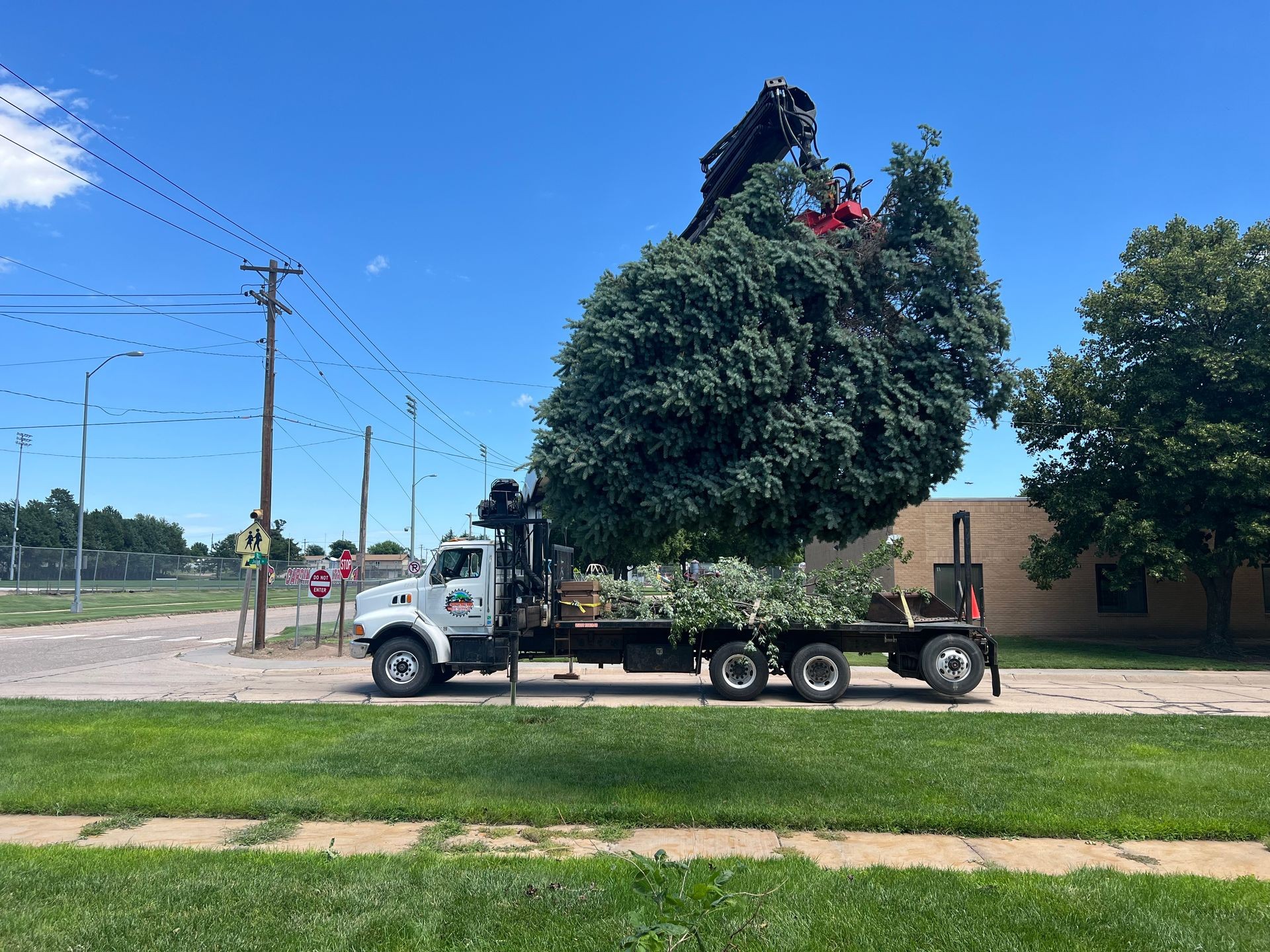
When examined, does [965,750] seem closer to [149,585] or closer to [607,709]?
[607,709]

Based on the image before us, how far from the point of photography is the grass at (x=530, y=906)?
429 centimetres

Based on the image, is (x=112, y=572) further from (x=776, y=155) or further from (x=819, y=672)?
(x=776, y=155)

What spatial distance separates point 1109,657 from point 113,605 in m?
44.8

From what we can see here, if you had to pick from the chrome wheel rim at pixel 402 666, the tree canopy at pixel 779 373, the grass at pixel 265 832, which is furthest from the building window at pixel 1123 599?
the grass at pixel 265 832

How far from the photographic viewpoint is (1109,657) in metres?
21.2

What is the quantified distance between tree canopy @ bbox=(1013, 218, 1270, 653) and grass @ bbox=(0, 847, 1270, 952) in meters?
17.9

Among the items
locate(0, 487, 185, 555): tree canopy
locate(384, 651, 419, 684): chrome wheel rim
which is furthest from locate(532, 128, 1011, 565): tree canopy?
locate(0, 487, 185, 555): tree canopy

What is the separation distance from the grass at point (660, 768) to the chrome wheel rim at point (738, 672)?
2140 millimetres

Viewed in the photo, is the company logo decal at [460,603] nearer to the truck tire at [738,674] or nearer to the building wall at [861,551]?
the truck tire at [738,674]

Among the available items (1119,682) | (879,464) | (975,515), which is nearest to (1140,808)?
(879,464)

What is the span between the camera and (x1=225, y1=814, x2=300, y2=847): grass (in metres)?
6.24

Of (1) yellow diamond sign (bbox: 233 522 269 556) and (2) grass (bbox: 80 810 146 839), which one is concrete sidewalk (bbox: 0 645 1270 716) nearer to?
(1) yellow diamond sign (bbox: 233 522 269 556)

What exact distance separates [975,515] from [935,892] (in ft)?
77.3

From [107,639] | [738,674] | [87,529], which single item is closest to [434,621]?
[738,674]
